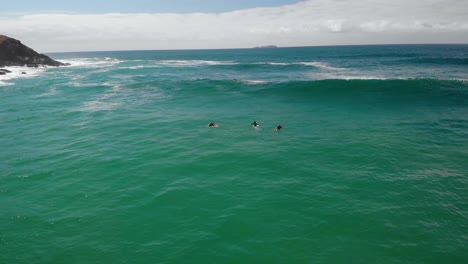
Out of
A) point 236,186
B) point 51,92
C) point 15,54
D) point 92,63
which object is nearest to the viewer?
point 236,186

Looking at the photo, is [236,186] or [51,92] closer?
[236,186]

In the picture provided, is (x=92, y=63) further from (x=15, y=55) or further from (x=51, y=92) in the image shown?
(x=51, y=92)

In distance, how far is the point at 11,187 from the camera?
66.4 feet

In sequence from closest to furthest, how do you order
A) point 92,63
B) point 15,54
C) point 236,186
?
point 236,186
point 15,54
point 92,63

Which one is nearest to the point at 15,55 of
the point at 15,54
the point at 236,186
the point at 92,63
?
the point at 15,54

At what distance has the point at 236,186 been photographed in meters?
20.3

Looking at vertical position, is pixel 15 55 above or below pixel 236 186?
above

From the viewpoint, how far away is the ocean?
14.3 metres

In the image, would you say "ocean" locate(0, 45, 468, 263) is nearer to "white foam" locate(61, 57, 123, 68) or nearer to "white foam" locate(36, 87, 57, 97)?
"white foam" locate(36, 87, 57, 97)

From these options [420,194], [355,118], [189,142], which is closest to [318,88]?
[355,118]

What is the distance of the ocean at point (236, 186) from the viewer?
1434 cm

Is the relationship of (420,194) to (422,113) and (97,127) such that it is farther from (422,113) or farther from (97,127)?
(97,127)

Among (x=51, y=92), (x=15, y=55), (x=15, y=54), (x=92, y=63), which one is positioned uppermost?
(x=92, y=63)

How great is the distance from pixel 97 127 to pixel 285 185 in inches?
945
